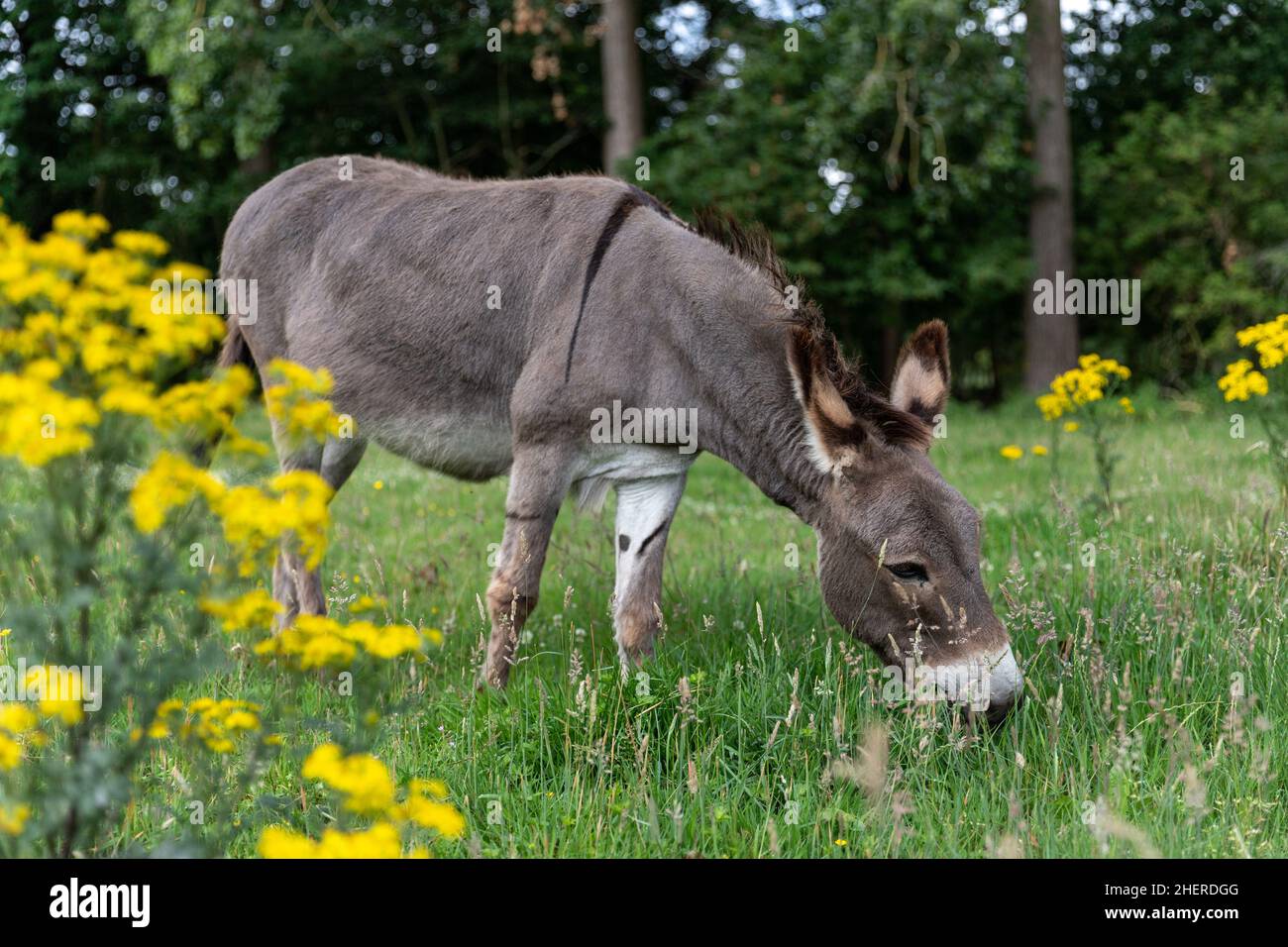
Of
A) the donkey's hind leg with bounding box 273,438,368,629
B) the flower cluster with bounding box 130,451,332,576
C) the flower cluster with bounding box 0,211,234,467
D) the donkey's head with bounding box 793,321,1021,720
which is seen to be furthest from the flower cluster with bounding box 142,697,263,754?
the donkey's hind leg with bounding box 273,438,368,629

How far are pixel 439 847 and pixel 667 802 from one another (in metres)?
0.58

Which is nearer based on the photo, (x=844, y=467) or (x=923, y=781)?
(x=923, y=781)

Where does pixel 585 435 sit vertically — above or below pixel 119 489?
above

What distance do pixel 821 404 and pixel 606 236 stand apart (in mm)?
A: 1087

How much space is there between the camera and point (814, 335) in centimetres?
352

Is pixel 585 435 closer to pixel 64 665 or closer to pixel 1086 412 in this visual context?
pixel 64 665

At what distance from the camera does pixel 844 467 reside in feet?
11.3

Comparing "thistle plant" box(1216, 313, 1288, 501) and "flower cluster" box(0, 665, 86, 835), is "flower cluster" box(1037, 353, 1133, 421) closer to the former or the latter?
"thistle plant" box(1216, 313, 1288, 501)

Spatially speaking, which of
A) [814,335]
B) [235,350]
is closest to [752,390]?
[814,335]

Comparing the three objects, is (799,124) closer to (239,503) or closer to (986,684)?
(986,684)

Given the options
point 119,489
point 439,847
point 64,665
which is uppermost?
point 119,489

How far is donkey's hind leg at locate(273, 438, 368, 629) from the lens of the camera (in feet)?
14.8

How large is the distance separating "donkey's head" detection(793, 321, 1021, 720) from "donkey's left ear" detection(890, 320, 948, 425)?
0.10 m

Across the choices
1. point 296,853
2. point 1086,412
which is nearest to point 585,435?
point 296,853
